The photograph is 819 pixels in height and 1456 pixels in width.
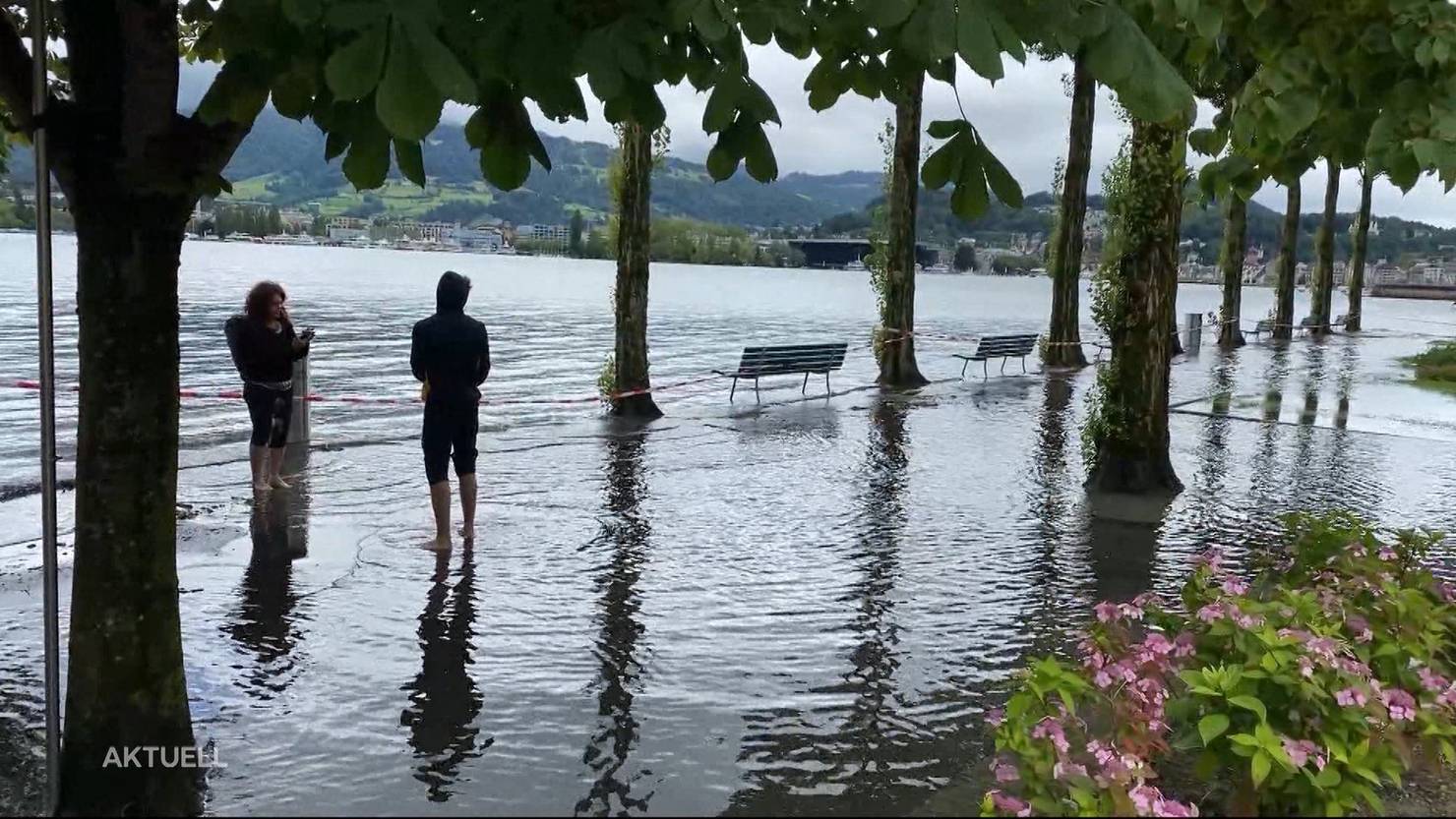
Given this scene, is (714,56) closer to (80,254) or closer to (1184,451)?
(80,254)

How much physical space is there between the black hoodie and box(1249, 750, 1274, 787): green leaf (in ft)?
21.1

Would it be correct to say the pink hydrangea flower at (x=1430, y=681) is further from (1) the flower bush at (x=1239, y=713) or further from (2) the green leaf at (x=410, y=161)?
(2) the green leaf at (x=410, y=161)

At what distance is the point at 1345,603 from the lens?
216 inches

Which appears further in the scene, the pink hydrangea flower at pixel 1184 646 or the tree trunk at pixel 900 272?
the tree trunk at pixel 900 272

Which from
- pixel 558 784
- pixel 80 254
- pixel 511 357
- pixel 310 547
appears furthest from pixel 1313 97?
pixel 511 357

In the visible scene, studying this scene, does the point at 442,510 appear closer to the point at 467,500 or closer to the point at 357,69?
the point at 467,500

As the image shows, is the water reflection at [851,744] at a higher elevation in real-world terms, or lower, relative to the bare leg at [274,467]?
lower

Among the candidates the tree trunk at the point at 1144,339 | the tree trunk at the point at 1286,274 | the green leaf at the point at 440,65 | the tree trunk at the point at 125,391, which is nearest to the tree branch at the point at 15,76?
the tree trunk at the point at 125,391

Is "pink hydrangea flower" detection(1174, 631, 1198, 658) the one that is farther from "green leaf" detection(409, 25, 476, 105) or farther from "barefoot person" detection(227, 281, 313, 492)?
"barefoot person" detection(227, 281, 313, 492)

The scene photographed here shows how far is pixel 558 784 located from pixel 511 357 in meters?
35.7

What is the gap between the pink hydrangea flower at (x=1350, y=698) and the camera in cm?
414

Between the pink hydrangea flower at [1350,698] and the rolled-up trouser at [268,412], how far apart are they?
30.6 ft

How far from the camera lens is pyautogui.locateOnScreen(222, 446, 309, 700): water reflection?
21.5 ft

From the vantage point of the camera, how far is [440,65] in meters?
2.79
